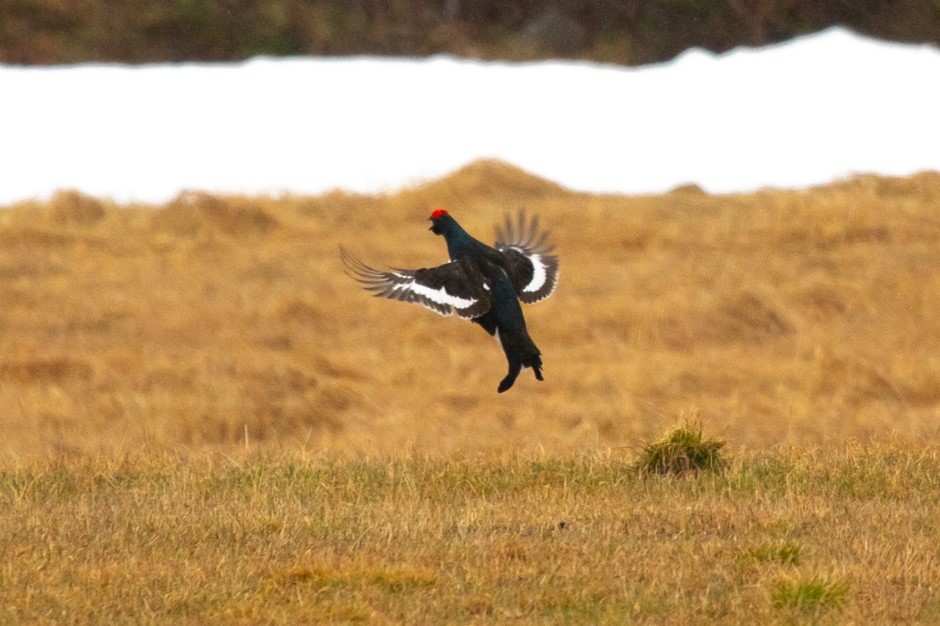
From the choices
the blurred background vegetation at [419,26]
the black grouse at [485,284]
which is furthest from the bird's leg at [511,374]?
the blurred background vegetation at [419,26]

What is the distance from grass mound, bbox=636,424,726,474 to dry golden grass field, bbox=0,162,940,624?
0.21 m

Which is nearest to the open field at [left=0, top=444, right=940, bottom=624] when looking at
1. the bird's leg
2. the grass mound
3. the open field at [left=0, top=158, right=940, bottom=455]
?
the grass mound

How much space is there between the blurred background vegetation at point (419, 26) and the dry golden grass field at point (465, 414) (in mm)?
6283

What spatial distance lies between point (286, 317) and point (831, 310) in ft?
19.6

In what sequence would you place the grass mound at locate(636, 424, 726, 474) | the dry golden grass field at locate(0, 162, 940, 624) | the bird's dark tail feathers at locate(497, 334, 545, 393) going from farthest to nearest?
the grass mound at locate(636, 424, 726, 474) < the bird's dark tail feathers at locate(497, 334, 545, 393) < the dry golden grass field at locate(0, 162, 940, 624)

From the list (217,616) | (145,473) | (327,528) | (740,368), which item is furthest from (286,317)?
(217,616)

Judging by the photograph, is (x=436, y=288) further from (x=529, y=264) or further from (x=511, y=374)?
(x=529, y=264)

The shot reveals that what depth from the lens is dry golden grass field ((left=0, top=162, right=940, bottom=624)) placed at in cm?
653

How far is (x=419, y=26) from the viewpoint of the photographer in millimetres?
29328

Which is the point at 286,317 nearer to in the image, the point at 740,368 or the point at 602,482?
the point at 740,368

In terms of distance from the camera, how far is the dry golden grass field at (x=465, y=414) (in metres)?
6.53

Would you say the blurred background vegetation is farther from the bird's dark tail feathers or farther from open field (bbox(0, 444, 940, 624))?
the bird's dark tail feathers

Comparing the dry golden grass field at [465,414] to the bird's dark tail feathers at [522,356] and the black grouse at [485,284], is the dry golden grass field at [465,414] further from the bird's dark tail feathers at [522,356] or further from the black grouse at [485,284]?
the black grouse at [485,284]

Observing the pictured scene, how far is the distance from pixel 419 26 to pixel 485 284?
21.5 meters
